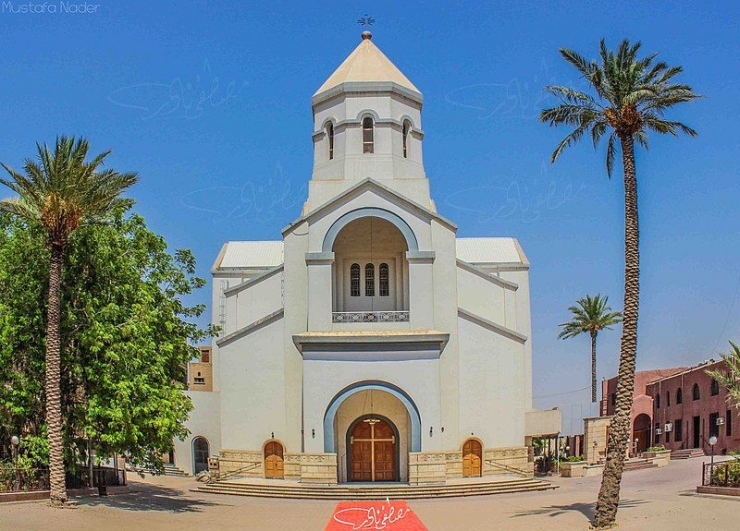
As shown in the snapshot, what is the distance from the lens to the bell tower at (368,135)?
136 feet

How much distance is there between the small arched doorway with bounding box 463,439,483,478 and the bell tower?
10.8m

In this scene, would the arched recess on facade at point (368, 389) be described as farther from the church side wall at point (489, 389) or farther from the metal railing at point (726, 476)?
the metal railing at point (726, 476)

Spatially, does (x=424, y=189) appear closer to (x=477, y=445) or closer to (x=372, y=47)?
(x=372, y=47)

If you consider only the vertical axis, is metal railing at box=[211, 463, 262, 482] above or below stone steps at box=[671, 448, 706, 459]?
above

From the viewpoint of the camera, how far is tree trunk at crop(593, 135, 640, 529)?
25.4 m

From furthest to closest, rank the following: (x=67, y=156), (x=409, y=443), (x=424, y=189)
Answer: (x=424, y=189), (x=409, y=443), (x=67, y=156)

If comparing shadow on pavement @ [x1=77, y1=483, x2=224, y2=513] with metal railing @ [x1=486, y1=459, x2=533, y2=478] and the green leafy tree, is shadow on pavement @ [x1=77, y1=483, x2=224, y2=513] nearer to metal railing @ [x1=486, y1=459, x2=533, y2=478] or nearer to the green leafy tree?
the green leafy tree

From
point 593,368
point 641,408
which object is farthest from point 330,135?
point 641,408

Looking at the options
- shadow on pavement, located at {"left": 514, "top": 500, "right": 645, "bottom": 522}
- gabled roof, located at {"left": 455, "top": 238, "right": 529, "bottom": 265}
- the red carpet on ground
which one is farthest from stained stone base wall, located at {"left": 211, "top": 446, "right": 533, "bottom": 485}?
gabled roof, located at {"left": 455, "top": 238, "right": 529, "bottom": 265}

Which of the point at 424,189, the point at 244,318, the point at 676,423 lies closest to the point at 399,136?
the point at 424,189

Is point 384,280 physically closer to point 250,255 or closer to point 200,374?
point 250,255

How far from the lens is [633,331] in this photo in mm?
26406

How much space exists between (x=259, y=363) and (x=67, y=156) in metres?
14.3

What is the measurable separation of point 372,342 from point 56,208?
14.7 m
